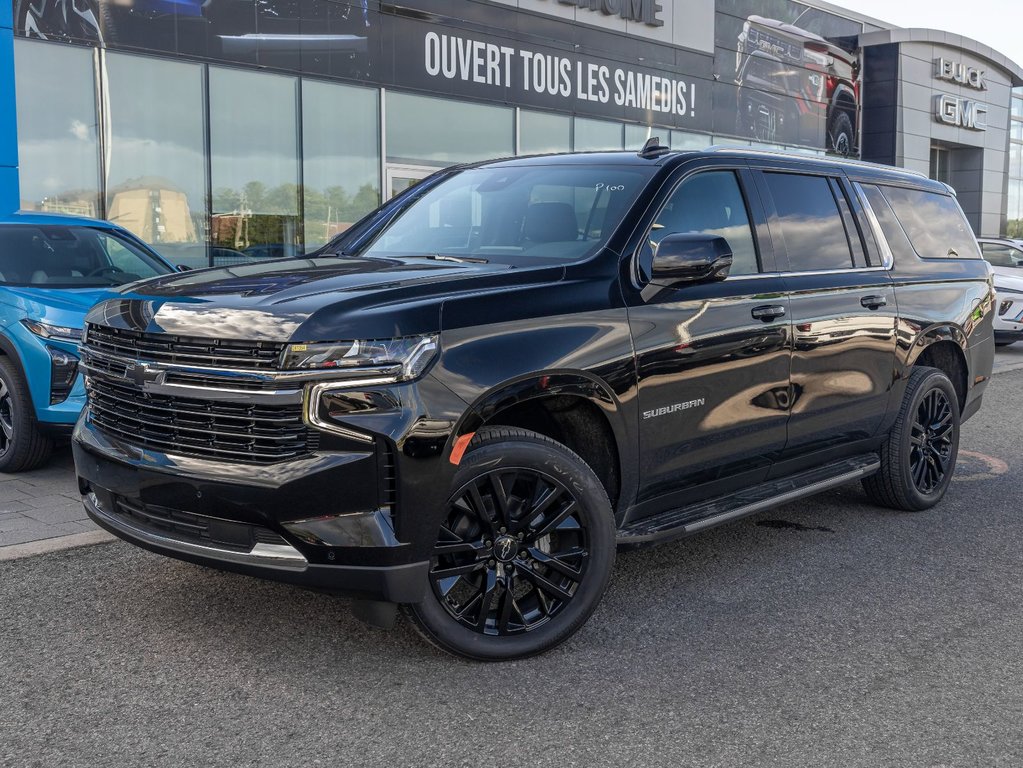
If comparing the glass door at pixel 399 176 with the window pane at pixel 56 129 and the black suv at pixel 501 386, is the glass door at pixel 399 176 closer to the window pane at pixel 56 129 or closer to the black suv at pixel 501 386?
the window pane at pixel 56 129

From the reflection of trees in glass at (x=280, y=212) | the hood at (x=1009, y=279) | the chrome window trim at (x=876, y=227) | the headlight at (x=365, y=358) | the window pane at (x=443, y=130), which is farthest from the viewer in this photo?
the window pane at (x=443, y=130)

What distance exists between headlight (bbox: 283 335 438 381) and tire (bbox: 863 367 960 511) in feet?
11.7

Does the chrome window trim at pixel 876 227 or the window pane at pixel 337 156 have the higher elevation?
the window pane at pixel 337 156

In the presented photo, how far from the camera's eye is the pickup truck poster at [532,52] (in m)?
15.3

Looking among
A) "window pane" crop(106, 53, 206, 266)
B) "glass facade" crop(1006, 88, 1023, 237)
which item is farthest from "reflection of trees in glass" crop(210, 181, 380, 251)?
"glass facade" crop(1006, 88, 1023, 237)

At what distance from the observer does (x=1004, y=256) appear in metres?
17.3

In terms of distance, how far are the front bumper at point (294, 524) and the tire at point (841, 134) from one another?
99.0ft

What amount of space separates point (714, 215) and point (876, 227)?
1.52m

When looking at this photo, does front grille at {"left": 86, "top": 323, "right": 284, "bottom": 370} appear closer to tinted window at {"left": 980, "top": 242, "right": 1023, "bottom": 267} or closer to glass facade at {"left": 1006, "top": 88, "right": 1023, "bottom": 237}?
tinted window at {"left": 980, "top": 242, "right": 1023, "bottom": 267}

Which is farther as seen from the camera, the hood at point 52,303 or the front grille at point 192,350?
the hood at point 52,303

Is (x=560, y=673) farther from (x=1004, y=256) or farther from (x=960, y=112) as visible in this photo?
(x=960, y=112)

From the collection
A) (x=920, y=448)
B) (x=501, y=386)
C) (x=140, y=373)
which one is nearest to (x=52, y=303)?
(x=140, y=373)

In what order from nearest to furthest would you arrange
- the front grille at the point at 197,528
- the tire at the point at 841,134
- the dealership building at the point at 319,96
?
the front grille at the point at 197,528
the dealership building at the point at 319,96
the tire at the point at 841,134

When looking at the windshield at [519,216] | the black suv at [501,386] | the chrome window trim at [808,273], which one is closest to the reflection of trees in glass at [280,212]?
the windshield at [519,216]
